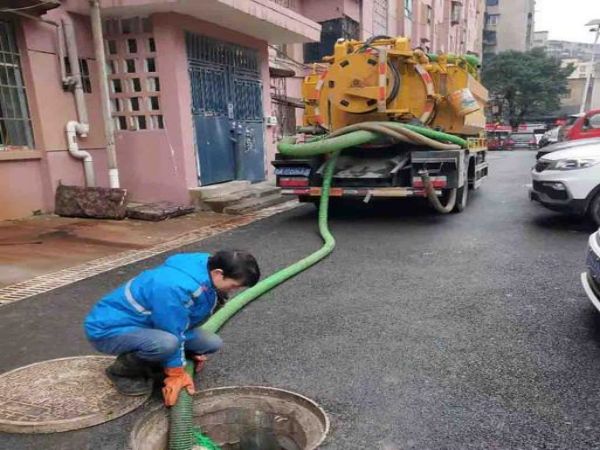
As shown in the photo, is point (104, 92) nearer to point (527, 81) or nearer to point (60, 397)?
point (60, 397)

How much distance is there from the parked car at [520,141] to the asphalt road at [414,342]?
90.0ft

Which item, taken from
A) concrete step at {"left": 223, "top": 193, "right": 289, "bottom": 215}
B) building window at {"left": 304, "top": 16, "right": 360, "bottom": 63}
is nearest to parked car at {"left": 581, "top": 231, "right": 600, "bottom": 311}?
concrete step at {"left": 223, "top": 193, "right": 289, "bottom": 215}

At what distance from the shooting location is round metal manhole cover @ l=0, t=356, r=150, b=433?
252cm

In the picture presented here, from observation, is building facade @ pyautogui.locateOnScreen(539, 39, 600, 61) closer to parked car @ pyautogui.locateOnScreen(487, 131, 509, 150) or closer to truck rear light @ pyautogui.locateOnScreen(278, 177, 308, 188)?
parked car @ pyautogui.locateOnScreen(487, 131, 509, 150)

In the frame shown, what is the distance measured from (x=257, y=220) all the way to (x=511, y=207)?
15.0 ft

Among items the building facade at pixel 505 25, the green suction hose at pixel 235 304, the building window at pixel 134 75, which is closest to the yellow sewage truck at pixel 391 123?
the green suction hose at pixel 235 304

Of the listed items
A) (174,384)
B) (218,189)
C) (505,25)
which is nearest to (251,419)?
(174,384)

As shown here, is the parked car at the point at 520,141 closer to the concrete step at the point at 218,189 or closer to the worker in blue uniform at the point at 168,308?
the concrete step at the point at 218,189

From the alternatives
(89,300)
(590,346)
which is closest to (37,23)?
(89,300)

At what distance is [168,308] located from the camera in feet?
8.00

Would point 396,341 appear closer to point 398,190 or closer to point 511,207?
point 398,190

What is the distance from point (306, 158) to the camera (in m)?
7.67

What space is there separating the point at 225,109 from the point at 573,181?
21.4ft

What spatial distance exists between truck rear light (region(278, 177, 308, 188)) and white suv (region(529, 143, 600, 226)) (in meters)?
3.31
